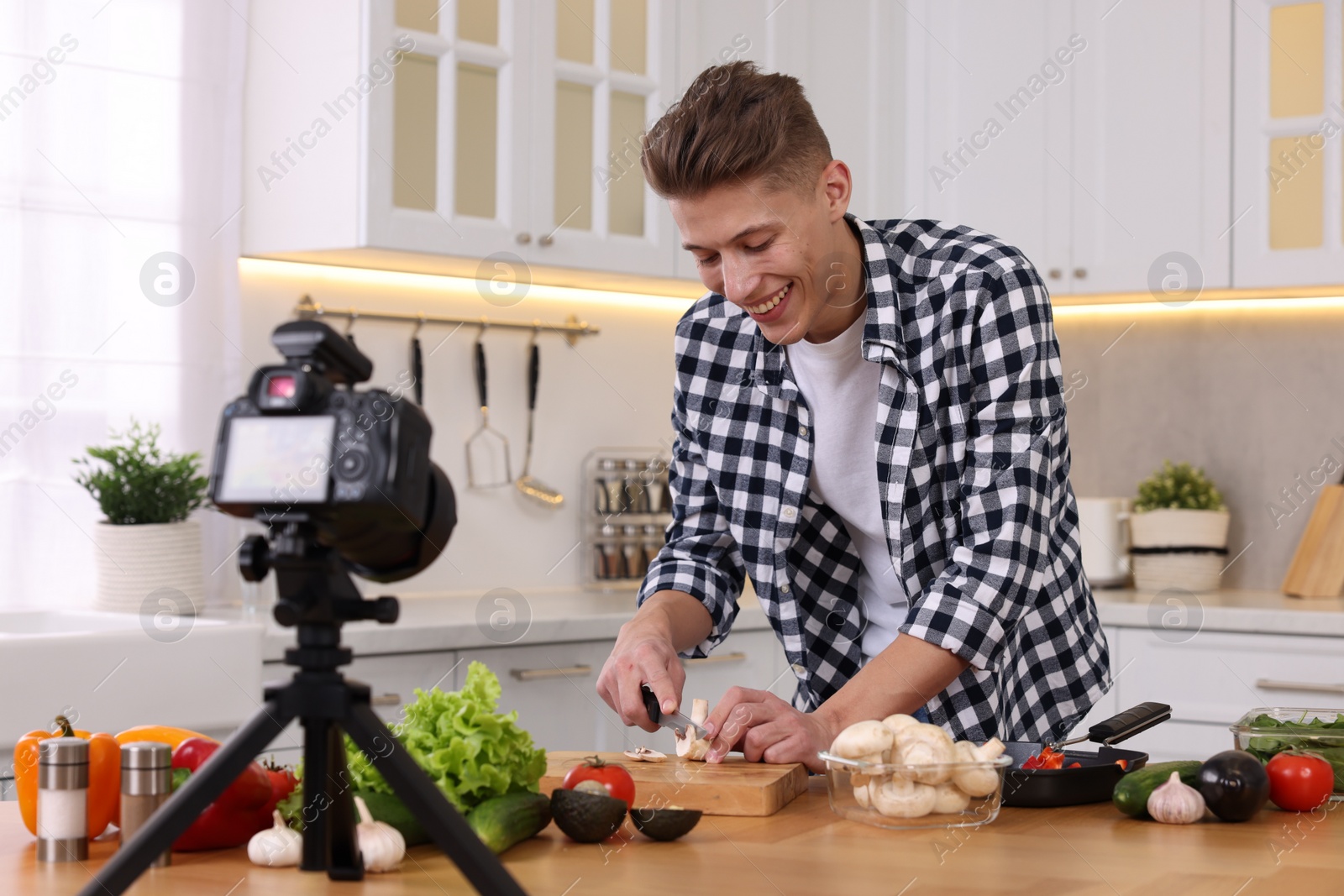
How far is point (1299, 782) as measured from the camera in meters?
1.31

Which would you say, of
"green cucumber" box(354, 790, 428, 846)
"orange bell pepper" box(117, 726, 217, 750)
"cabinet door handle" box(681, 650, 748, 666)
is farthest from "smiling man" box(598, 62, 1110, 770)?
"cabinet door handle" box(681, 650, 748, 666)

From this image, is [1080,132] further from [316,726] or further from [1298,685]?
[316,726]

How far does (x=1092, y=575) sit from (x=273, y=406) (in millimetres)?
3028

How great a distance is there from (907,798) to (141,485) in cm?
186

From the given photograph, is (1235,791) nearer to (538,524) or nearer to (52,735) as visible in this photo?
(52,735)

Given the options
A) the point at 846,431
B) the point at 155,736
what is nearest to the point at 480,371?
the point at 846,431

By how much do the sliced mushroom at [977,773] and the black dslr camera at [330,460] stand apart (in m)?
0.54

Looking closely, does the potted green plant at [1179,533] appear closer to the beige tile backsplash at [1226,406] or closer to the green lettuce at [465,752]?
the beige tile backsplash at [1226,406]

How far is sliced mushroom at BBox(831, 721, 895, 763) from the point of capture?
3.96ft

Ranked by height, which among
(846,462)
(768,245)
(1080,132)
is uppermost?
(1080,132)

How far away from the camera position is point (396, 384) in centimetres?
326

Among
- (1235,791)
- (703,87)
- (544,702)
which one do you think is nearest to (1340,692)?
(544,702)

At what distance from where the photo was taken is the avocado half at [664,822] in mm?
1173

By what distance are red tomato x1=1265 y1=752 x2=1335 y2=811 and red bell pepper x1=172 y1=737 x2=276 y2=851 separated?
898mm
